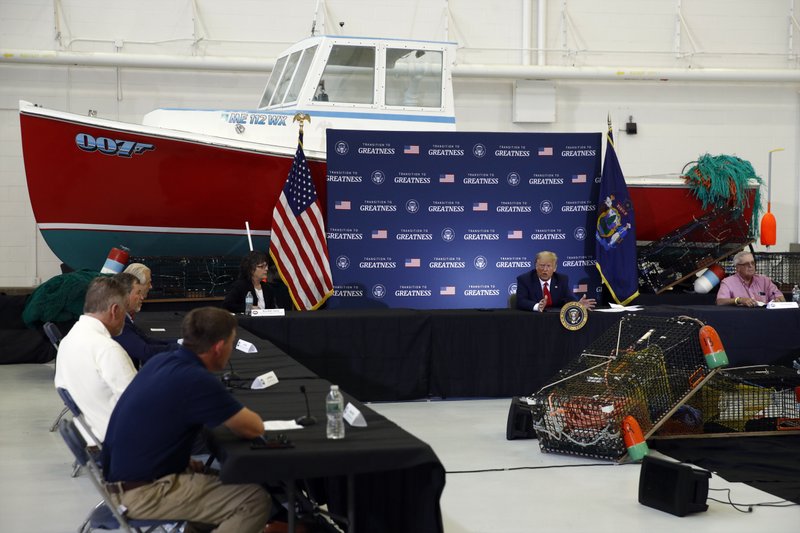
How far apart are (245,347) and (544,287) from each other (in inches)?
Result: 138

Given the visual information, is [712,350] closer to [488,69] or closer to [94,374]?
[94,374]

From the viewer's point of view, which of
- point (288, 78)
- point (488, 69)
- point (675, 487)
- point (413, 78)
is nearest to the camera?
point (675, 487)

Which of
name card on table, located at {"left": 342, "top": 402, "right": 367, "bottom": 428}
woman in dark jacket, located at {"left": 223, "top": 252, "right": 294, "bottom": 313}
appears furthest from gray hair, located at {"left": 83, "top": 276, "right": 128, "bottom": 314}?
woman in dark jacket, located at {"left": 223, "top": 252, "right": 294, "bottom": 313}

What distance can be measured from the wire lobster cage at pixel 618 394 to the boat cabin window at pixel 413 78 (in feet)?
17.8

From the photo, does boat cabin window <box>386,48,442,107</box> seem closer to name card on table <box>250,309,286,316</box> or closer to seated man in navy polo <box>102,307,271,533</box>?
name card on table <box>250,309,286,316</box>

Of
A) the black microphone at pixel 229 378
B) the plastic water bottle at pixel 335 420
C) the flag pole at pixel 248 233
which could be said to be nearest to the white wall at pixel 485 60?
the flag pole at pixel 248 233

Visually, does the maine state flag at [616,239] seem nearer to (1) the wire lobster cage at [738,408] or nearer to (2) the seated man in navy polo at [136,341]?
(1) the wire lobster cage at [738,408]

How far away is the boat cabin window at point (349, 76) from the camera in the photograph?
1122 cm

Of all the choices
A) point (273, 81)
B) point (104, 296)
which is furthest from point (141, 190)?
point (104, 296)

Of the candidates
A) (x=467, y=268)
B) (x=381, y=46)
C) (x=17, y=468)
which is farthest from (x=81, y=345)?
(x=381, y=46)

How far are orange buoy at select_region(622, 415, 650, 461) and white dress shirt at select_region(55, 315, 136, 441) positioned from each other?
3.25 metres

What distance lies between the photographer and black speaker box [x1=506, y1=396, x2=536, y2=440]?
670 centimetres

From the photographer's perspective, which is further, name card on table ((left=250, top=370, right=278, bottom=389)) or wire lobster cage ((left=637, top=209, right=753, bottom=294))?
wire lobster cage ((left=637, top=209, right=753, bottom=294))

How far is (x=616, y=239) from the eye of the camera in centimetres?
1008
